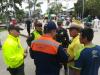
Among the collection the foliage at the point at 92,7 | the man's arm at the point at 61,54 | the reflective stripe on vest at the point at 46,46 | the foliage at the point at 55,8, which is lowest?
the foliage at the point at 55,8

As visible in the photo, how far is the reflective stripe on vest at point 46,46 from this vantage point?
19.5 feet

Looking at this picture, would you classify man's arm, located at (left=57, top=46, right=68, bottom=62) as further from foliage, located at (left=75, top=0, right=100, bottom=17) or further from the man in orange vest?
foliage, located at (left=75, top=0, right=100, bottom=17)

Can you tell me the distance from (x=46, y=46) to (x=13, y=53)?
5.30 feet

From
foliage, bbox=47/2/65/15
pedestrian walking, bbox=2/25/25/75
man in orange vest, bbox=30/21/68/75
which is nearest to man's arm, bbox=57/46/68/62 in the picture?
man in orange vest, bbox=30/21/68/75

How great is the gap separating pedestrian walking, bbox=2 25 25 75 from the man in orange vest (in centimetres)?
140

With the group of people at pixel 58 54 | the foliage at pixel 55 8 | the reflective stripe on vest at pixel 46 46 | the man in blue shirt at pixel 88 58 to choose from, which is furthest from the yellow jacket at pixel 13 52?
the foliage at pixel 55 8

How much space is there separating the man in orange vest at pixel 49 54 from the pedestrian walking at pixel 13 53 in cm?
140

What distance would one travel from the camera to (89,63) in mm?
5617

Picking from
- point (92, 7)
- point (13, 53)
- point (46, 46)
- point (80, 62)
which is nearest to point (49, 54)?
point (46, 46)

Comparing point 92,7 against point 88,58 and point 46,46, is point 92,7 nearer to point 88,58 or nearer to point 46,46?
point 46,46

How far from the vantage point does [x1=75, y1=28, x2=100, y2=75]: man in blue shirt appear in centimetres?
556

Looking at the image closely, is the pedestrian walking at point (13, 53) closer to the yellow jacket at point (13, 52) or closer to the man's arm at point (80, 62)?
the yellow jacket at point (13, 52)

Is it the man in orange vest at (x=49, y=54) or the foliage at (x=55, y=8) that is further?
the foliage at (x=55, y=8)

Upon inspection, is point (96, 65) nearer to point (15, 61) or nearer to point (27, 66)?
point (15, 61)
